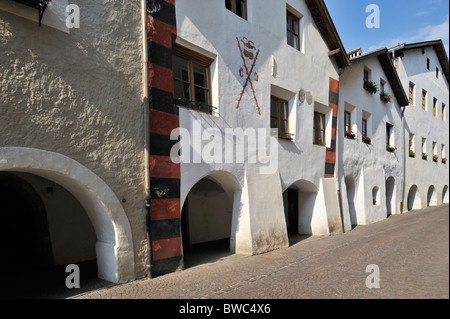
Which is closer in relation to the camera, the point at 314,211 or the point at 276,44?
the point at 276,44

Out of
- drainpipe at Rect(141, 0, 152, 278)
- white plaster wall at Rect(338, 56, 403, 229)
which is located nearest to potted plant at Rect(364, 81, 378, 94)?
white plaster wall at Rect(338, 56, 403, 229)

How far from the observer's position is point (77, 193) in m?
5.83

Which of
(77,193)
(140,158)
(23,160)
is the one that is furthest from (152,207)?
(23,160)

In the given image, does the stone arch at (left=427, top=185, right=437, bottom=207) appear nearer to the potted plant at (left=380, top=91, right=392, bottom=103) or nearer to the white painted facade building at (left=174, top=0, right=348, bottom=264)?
the potted plant at (left=380, top=91, right=392, bottom=103)

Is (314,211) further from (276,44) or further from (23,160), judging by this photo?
(23,160)

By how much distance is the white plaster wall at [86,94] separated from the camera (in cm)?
477

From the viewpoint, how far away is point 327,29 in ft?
38.4

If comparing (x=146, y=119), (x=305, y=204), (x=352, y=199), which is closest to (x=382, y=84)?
(x=352, y=199)

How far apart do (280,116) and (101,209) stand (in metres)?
6.21

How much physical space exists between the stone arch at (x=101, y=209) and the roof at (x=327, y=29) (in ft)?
30.9

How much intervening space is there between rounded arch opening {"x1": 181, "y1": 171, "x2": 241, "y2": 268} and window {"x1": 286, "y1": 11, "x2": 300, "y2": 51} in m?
5.21

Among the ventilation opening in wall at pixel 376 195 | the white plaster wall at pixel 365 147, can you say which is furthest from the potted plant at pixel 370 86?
the ventilation opening in wall at pixel 376 195

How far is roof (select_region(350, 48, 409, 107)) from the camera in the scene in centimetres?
1515
